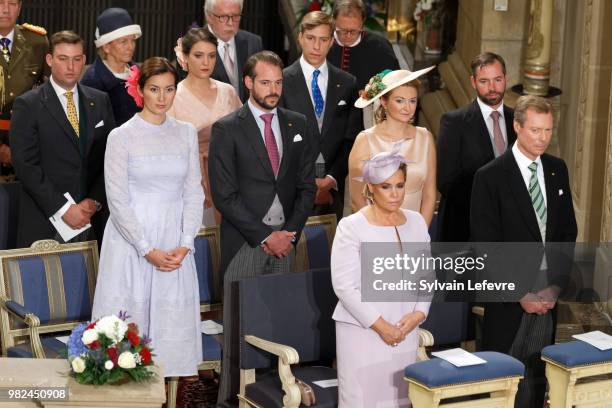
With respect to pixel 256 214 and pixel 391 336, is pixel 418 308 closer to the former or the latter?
pixel 391 336

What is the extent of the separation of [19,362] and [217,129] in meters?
1.91

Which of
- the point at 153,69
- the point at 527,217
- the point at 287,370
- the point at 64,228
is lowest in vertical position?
the point at 287,370

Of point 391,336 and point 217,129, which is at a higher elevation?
point 217,129

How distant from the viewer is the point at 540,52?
32.9 feet

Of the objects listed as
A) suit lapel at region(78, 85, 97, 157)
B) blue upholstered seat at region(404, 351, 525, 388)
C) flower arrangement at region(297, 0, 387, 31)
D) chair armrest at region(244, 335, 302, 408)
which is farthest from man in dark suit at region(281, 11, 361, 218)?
flower arrangement at region(297, 0, 387, 31)

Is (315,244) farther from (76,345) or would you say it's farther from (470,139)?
(76,345)

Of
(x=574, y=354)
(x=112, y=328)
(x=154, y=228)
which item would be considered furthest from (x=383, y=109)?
(x=112, y=328)

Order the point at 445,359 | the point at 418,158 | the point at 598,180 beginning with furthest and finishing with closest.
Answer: the point at 598,180, the point at 418,158, the point at 445,359

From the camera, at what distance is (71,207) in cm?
767

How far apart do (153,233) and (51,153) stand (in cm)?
105

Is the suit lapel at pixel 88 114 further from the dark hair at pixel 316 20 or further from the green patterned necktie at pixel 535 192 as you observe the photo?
the green patterned necktie at pixel 535 192

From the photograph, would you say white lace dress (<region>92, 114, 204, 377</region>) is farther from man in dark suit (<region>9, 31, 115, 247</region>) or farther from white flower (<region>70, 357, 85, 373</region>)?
white flower (<region>70, 357, 85, 373</region>)

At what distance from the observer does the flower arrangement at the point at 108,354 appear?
5.77 meters

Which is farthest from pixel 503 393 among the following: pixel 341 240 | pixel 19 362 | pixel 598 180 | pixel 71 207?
pixel 598 180
